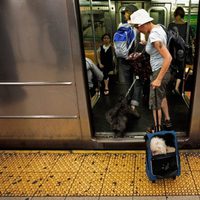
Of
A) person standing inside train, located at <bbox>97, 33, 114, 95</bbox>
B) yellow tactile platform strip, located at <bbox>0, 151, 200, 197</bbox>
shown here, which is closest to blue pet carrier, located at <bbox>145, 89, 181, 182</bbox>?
yellow tactile platform strip, located at <bbox>0, 151, 200, 197</bbox>

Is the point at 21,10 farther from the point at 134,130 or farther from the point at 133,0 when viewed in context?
the point at 133,0

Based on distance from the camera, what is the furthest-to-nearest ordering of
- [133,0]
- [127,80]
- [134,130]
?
[133,0], [127,80], [134,130]

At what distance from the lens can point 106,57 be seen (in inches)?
197

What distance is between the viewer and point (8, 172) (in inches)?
117

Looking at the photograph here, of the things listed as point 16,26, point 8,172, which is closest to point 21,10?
point 16,26

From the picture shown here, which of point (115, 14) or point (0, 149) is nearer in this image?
point (0, 149)

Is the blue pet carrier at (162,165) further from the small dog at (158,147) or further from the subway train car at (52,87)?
the subway train car at (52,87)

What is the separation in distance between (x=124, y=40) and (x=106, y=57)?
106cm

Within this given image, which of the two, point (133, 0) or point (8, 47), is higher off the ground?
point (133, 0)

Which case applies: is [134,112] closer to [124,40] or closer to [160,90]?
[160,90]

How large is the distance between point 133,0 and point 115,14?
0.54 metres

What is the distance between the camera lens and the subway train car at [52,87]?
8.98 ft

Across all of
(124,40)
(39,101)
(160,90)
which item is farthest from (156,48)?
(39,101)

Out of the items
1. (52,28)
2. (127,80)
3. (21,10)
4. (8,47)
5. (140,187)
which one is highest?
(21,10)
